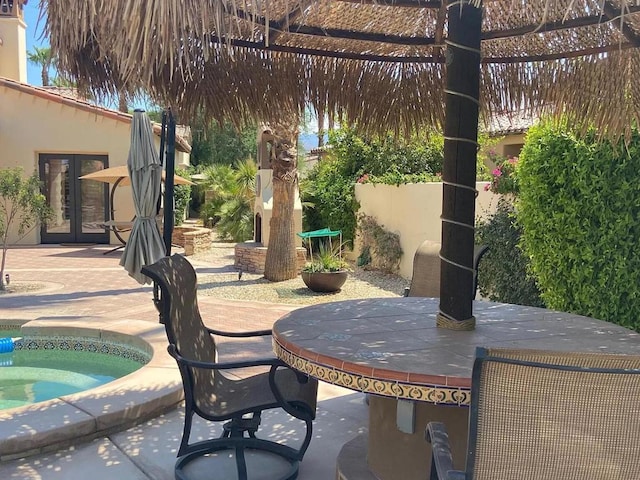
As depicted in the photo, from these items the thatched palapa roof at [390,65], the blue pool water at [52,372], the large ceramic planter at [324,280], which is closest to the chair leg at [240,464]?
the thatched palapa roof at [390,65]

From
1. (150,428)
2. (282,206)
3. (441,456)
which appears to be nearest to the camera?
(441,456)

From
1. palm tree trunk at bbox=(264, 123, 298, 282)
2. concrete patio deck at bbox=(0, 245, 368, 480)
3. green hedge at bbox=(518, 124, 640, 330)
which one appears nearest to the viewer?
concrete patio deck at bbox=(0, 245, 368, 480)

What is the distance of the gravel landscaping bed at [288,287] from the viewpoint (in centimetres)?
966

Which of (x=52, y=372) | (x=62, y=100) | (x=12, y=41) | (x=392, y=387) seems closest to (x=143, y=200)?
(x=52, y=372)

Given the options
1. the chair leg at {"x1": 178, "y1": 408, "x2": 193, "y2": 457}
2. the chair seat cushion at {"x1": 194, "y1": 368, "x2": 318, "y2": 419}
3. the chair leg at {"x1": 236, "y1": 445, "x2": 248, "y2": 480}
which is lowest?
the chair leg at {"x1": 236, "y1": 445, "x2": 248, "y2": 480}

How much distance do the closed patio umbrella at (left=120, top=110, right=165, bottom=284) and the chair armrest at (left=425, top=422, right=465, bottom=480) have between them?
4.90 metres

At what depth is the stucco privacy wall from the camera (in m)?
10.6

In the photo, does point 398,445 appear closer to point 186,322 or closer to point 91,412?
point 186,322

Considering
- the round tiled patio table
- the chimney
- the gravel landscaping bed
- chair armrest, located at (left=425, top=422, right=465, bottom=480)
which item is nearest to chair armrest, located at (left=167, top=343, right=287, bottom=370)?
the round tiled patio table

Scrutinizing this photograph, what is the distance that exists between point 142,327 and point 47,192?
12.4m

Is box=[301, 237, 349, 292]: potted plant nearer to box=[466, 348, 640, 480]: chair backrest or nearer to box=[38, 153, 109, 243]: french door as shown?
box=[466, 348, 640, 480]: chair backrest

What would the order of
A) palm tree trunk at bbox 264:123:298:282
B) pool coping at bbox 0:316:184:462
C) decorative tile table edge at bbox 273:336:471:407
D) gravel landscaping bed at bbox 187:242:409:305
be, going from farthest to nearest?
1. palm tree trunk at bbox 264:123:298:282
2. gravel landscaping bed at bbox 187:242:409:305
3. pool coping at bbox 0:316:184:462
4. decorative tile table edge at bbox 273:336:471:407

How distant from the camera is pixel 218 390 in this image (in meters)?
3.48

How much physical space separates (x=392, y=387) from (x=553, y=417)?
757 millimetres
